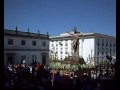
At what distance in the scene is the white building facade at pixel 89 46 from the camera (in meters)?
39.9

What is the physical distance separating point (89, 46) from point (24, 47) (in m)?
16.4

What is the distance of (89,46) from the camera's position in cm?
4044

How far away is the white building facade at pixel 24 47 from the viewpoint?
27.8m

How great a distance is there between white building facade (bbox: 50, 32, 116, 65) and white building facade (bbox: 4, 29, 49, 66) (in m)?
5.44

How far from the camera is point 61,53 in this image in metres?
45.2

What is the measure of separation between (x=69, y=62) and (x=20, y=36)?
12297mm

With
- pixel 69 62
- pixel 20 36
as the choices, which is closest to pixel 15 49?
pixel 20 36

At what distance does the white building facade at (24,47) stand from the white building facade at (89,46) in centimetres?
544

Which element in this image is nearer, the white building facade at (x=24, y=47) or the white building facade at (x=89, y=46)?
the white building facade at (x=24, y=47)

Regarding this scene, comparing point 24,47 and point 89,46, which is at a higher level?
point 89,46
